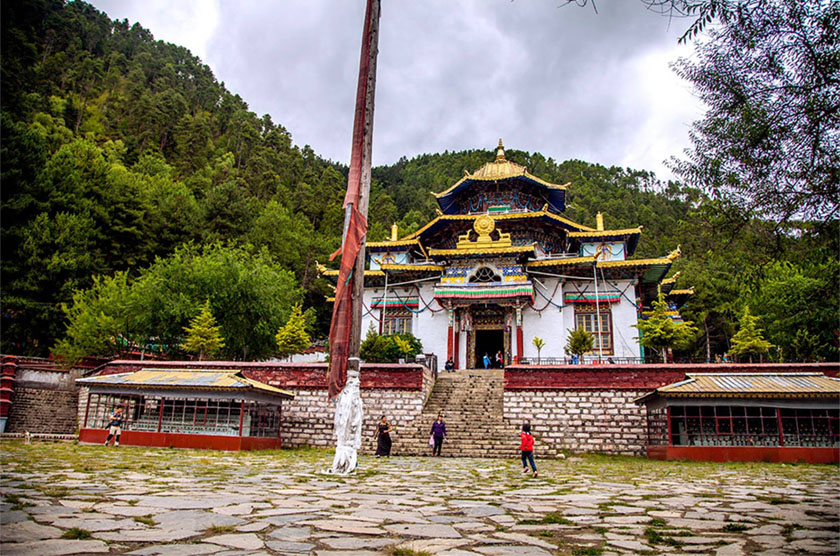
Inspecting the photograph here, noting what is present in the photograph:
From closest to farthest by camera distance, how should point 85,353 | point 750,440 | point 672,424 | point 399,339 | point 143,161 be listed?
point 750,440, point 672,424, point 399,339, point 85,353, point 143,161

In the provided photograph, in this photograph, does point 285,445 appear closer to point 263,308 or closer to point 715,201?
point 263,308

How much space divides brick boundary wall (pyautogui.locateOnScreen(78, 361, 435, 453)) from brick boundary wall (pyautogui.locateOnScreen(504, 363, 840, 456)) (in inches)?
123

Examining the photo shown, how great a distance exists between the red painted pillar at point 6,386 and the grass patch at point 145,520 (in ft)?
73.5

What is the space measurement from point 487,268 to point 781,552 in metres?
23.5

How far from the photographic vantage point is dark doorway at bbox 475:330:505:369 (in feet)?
95.2

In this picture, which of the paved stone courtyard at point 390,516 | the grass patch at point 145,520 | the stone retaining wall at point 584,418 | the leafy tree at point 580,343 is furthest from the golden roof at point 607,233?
the grass patch at point 145,520

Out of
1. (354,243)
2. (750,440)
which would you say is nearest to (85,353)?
(354,243)

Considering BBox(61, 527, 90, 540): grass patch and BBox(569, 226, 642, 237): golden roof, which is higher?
BBox(569, 226, 642, 237): golden roof

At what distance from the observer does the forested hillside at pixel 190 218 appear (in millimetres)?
20500

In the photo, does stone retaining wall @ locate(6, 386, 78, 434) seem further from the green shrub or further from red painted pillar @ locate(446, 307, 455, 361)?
red painted pillar @ locate(446, 307, 455, 361)

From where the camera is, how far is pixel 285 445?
A: 18.3m

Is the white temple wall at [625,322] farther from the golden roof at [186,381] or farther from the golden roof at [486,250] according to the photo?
the golden roof at [186,381]

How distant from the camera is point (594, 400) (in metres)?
17.3

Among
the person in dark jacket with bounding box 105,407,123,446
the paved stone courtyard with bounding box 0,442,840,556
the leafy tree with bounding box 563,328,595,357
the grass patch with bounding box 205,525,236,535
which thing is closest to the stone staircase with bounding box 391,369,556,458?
the leafy tree with bounding box 563,328,595,357
